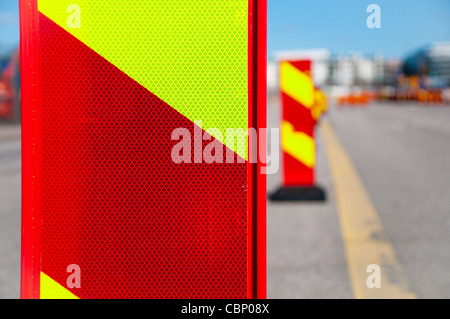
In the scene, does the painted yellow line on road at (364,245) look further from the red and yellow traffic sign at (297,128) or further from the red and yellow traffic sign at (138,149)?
the red and yellow traffic sign at (138,149)

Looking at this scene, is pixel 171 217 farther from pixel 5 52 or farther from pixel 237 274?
pixel 5 52

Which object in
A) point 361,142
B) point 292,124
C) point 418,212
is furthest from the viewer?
point 361,142

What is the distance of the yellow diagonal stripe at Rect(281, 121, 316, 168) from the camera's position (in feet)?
18.0

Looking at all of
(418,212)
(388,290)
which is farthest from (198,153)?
(418,212)

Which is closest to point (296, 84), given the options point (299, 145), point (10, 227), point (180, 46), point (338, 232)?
point (299, 145)

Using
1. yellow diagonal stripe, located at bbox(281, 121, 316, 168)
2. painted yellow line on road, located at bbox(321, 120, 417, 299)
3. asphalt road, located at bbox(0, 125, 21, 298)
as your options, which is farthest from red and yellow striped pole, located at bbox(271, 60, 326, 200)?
asphalt road, located at bbox(0, 125, 21, 298)

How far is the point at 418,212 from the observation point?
16.8 feet

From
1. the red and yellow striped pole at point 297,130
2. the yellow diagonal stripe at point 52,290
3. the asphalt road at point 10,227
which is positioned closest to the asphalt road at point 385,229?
the red and yellow striped pole at point 297,130

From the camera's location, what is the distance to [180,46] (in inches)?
60.9

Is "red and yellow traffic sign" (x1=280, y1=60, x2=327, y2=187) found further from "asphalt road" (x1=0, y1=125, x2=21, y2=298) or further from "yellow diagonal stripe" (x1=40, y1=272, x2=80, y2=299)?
"yellow diagonal stripe" (x1=40, y1=272, x2=80, y2=299)

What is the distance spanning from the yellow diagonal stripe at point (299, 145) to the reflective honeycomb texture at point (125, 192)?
3.95 meters

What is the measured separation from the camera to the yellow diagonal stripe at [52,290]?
163cm

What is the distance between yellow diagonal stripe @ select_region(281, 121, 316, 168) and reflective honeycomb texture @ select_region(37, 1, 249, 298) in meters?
3.95

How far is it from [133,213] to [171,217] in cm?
11
